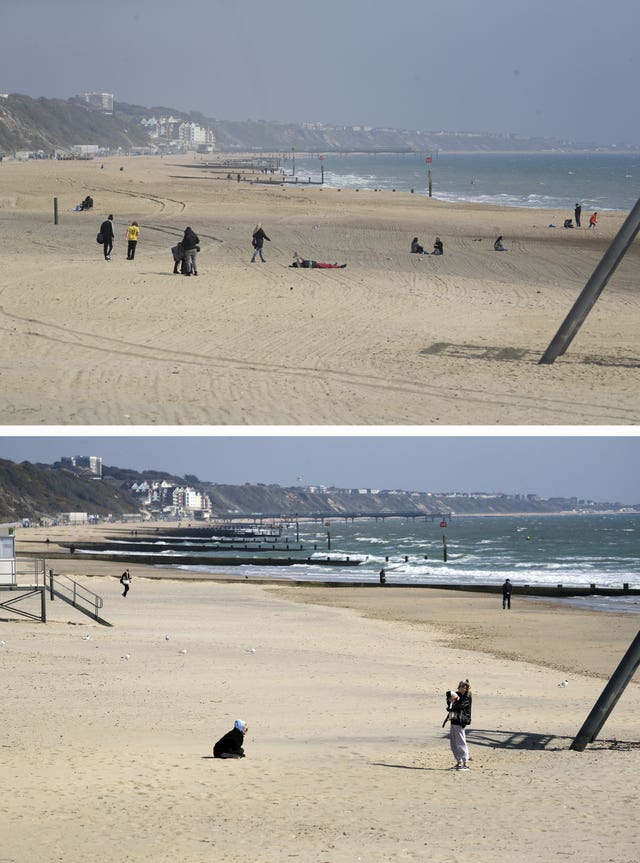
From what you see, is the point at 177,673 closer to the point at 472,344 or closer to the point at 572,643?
the point at 472,344

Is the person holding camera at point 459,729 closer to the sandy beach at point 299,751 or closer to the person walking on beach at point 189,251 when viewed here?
the sandy beach at point 299,751

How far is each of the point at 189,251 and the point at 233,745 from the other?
1785 centimetres

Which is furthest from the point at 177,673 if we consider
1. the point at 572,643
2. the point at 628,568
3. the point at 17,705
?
the point at 628,568

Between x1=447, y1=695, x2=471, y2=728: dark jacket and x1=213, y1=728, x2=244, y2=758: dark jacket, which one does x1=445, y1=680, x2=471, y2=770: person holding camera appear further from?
x1=213, y1=728, x2=244, y2=758: dark jacket

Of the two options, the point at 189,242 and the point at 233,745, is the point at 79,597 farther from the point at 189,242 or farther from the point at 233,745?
the point at 233,745

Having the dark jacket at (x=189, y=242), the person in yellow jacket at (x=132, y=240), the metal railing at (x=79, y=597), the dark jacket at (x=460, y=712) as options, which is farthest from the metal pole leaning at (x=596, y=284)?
the person in yellow jacket at (x=132, y=240)

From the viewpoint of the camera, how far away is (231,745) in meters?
11.8

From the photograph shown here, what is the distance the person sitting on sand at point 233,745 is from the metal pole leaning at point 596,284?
900cm

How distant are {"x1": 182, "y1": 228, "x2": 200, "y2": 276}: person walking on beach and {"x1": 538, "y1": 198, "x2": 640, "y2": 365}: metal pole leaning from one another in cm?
1109

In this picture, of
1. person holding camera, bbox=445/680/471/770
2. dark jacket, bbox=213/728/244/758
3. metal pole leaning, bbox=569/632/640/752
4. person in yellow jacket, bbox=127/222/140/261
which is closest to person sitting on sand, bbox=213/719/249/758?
dark jacket, bbox=213/728/244/758

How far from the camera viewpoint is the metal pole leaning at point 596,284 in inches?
679

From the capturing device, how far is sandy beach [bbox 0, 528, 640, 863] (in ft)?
30.1

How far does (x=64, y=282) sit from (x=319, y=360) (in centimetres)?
981

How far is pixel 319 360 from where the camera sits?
1936 cm
